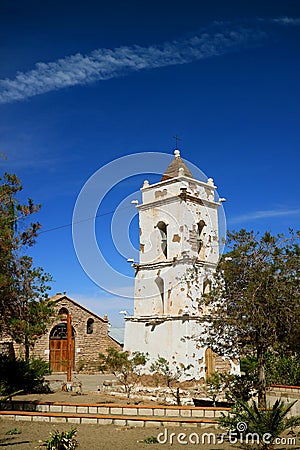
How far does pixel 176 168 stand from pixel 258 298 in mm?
9324

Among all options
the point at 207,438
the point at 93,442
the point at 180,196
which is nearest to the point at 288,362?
the point at 180,196

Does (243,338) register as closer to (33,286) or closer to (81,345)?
(33,286)

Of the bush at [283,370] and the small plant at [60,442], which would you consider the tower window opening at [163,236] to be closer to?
the bush at [283,370]

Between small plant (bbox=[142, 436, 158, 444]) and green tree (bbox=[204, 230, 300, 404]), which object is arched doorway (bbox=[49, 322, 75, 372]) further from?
small plant (bbox=[142, 436, 158, 444])

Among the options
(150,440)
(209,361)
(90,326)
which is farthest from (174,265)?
(90,326)

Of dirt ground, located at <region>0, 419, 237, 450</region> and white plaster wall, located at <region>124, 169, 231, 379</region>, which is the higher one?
white plaster wall, located at <region>124, 169, 231, 379</region>

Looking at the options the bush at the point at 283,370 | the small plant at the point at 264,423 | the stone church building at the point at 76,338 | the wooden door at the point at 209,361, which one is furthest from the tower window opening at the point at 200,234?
the stone church building at the point at 76,338

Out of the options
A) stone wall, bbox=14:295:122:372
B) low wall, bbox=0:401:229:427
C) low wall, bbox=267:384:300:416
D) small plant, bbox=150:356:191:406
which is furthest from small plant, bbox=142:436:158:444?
stone wall, bbox=14:295:122:372

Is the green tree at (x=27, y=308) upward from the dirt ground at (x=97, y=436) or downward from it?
upward

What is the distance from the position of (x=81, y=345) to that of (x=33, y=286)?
1871 cm

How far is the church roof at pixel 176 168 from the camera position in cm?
1809

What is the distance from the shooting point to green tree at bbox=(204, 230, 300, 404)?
9828 millimetres

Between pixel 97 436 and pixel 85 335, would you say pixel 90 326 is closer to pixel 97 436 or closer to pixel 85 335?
pixel 85 335

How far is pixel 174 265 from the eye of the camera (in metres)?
17.0
